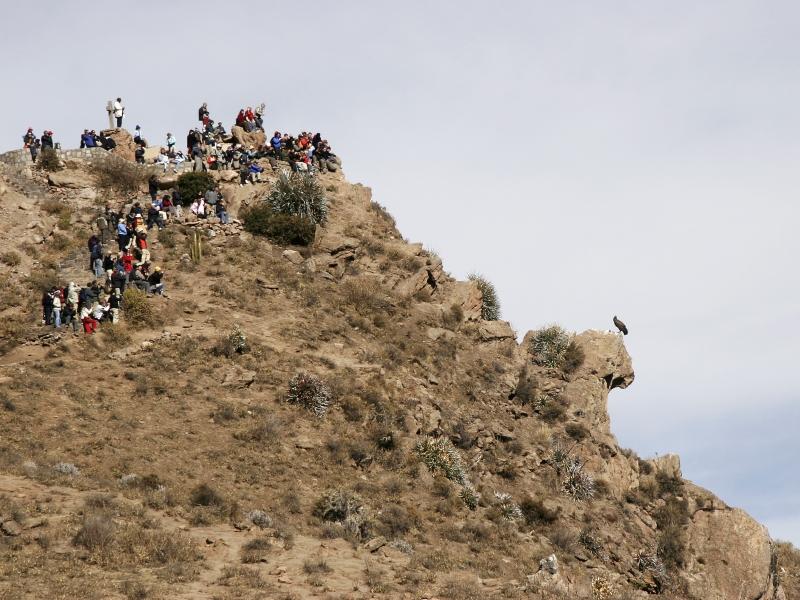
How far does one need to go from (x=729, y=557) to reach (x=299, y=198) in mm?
24558

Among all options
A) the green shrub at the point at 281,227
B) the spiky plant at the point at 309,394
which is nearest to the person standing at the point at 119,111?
the green shrub at the point at 281,227

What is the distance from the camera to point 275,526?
2258cm

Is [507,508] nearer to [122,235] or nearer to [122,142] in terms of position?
[122,235]

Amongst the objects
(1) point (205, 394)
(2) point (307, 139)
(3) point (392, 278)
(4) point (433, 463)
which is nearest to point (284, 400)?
(1) point (205, 394)

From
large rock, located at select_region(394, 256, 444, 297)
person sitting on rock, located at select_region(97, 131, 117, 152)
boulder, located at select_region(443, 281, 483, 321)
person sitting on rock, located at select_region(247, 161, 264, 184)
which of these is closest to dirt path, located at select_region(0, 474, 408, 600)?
large rock, located at select_region(394, 256, 444, 297)

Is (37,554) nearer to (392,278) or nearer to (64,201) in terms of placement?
(392,278)

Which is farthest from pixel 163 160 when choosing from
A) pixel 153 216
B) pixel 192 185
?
pixel 153 216

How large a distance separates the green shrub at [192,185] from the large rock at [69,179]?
4.99 meters

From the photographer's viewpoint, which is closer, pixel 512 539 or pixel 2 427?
pixel 2 427

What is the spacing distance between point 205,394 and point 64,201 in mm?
17837

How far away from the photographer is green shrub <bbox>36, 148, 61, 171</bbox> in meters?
43.7

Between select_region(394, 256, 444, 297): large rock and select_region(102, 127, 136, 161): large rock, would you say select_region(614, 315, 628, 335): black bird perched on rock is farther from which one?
select_region(102, 127, 136, 161): large rock

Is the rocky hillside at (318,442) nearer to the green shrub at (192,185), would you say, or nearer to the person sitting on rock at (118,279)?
the green shrub at (192,185)

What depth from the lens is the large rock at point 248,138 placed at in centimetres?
4784
